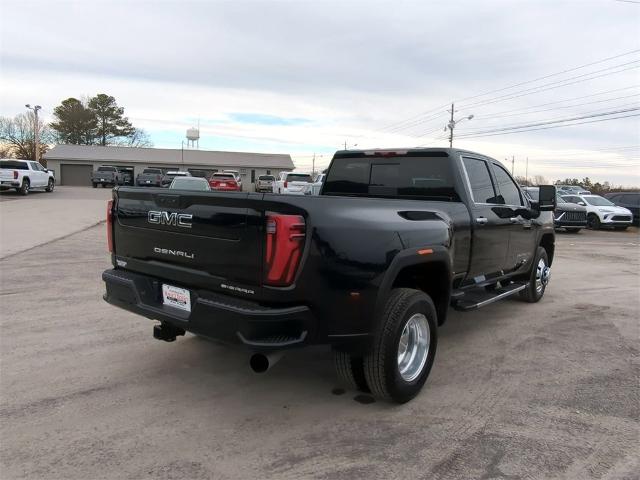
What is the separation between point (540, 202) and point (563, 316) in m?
1.55

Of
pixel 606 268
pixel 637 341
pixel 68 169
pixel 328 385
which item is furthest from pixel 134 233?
pixel 68 169

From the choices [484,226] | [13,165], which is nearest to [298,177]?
[13,165]

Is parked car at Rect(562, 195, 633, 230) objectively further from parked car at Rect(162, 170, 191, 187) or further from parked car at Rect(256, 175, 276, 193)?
parked car at Rect(162, 170, 191, 187)

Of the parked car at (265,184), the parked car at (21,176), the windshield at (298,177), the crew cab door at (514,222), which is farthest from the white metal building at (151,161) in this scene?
the crew cab door at (514,222)

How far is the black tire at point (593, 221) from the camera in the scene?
72.4ft

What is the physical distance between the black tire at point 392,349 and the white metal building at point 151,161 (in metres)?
50.2

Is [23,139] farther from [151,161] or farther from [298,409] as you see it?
[298,409]

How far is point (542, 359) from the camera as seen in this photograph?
4.91 m

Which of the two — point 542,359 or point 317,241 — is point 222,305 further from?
point 542,359

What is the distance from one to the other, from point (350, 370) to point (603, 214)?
21780 millimetres

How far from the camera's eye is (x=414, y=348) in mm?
3975

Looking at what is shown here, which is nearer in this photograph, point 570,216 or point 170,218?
point 170,218

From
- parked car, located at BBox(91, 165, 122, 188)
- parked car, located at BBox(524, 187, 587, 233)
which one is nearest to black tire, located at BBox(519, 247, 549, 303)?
parked car, located at BBox(524, 187, 587, 233)

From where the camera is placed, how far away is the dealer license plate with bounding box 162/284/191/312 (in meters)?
3.44
